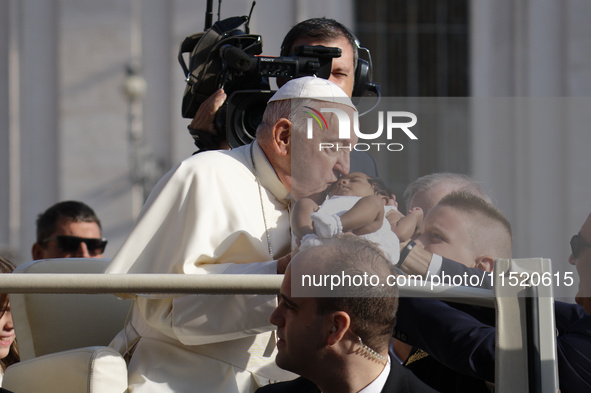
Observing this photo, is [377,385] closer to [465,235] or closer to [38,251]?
[465,235]

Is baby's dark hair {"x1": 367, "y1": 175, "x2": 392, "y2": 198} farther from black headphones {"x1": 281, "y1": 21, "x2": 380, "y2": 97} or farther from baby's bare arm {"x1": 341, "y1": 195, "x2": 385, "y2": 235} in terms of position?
black headphones {"x1": 281, "y1": 21, "x2": 380, "y2": 97}

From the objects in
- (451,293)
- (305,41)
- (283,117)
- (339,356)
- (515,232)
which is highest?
(305,41)

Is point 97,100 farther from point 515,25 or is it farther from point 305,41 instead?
point 305,41

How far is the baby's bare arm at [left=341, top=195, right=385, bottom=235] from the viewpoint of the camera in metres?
1.97

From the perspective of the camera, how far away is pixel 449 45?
13453mm

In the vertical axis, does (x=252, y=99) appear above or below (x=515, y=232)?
above

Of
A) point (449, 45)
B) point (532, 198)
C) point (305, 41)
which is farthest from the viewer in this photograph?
point (449, 45)

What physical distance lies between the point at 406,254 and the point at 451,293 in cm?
13

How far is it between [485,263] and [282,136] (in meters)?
0.82

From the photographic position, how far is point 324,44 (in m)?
3.13

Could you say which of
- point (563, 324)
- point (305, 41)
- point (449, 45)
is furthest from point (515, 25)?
point (563, 324)

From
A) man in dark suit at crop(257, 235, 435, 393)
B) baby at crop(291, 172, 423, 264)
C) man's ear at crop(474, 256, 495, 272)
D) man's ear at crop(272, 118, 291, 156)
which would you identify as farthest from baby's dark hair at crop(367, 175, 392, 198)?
man's ear at crop(272, 118, 291, 156)

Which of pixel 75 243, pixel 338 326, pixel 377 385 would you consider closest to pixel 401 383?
pixel 377 385

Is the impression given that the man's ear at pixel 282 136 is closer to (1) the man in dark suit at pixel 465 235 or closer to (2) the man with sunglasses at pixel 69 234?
(1) the man in dark suit at pixel 465 235
